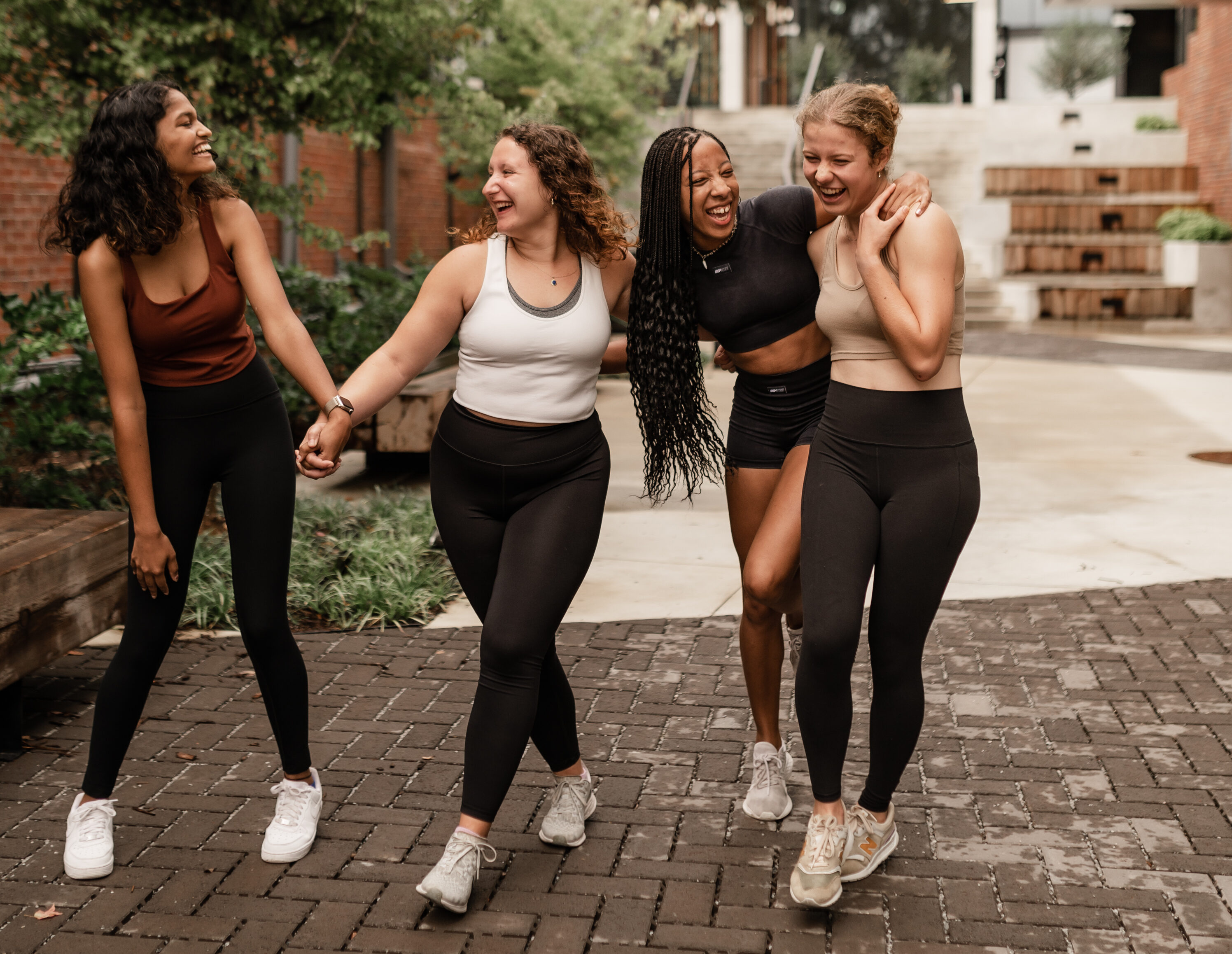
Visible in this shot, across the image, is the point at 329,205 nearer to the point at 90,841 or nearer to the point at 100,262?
the point at 100,262

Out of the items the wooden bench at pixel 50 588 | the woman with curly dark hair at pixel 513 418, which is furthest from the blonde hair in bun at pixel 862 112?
the wooden bench at pixel 50 588

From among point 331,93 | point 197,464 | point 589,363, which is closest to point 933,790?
point 589,363

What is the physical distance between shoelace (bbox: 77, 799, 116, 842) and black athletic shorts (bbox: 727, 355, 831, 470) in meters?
1.86

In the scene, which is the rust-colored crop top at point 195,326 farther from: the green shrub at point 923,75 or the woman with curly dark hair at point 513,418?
the green shrub at point 923,75

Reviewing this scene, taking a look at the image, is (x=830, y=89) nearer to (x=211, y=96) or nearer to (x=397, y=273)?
(x=211, y=96)

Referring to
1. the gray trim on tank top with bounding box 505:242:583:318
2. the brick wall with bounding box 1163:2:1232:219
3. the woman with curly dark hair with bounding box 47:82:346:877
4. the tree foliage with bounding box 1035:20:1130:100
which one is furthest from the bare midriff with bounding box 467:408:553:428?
the tree foliage with bounding box 1035:20:1130:100

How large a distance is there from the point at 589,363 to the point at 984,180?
19.9 meters

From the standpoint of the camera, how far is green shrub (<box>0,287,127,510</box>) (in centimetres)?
615

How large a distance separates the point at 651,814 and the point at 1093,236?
1855 centimetres

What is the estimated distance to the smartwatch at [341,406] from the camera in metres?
3.24

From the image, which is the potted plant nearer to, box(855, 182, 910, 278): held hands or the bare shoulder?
box(855, 182, 910, 278): held hands

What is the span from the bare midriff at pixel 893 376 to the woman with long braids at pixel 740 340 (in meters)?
0.26

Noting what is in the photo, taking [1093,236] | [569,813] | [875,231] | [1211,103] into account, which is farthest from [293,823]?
[1211,103]

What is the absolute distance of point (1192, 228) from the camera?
18.1m
